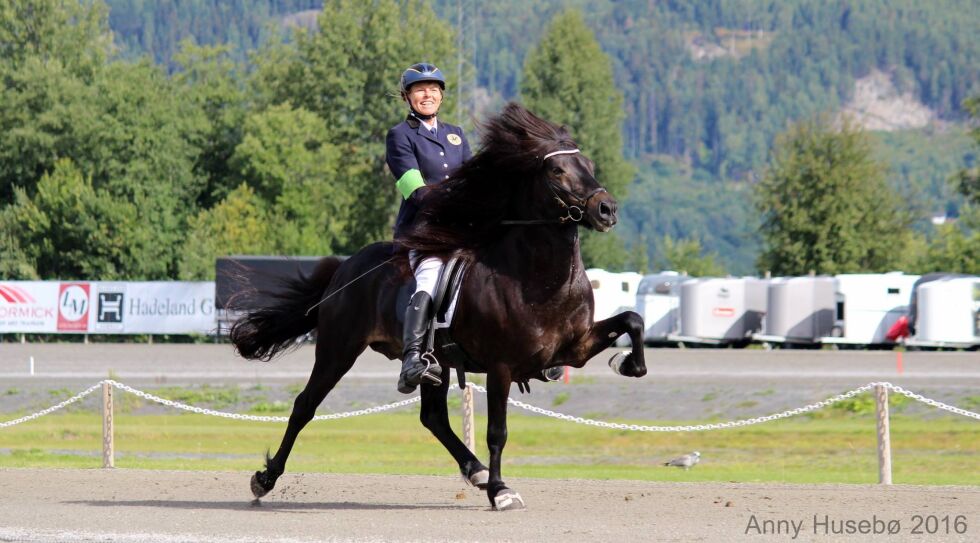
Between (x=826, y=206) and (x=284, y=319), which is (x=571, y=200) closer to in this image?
(x=284, y=319)

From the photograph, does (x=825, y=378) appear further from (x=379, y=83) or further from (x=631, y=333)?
(x=379, y=83)

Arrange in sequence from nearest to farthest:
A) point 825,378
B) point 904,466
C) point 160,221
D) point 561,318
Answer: point 561,318 < point 904,466 < point 825,378 < point 160,221

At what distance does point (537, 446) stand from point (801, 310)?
2789cm

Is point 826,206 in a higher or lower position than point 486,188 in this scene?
higher

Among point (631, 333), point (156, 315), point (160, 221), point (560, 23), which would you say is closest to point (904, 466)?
point (631, 333)

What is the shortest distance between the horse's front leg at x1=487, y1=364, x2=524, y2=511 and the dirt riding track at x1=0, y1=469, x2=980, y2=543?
139mm

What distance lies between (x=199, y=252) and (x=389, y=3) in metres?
21.7

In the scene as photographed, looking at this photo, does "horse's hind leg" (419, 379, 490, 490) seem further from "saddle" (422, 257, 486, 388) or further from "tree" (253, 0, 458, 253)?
"tree" (253, 0, 458, 253)

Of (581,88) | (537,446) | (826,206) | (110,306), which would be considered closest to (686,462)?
(537,446)

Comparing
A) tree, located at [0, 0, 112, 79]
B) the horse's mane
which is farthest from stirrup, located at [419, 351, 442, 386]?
tree, located at [0, 0, 112, 79]

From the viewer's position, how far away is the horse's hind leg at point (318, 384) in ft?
38.3

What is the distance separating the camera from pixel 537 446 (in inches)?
1025

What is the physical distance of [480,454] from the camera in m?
19.3

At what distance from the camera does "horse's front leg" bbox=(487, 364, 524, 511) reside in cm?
1025
